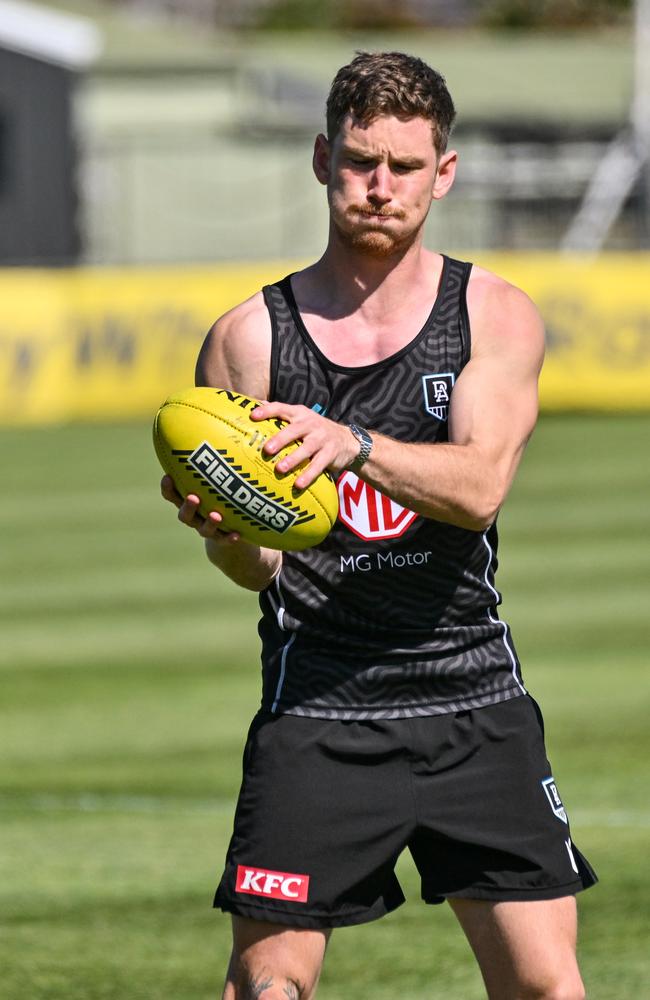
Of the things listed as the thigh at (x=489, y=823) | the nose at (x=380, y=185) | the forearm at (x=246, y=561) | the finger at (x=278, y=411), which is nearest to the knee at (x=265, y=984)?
the thigh at (x=489, y=823)

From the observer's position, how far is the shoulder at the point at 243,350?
4.63 m

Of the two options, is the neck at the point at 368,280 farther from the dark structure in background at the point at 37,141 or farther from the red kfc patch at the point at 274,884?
the dark structure in background at the point at 37,141

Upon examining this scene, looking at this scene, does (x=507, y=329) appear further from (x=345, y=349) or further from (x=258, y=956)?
(x=258, y=956)

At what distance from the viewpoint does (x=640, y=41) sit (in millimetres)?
43281

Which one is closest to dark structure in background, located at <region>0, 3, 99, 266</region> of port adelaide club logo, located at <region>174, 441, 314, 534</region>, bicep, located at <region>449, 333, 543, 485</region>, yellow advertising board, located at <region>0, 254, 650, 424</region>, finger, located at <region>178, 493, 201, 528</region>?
yellow advertising board, located at <region>0, 254, 650, 424</region>

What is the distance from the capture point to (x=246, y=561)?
467cm

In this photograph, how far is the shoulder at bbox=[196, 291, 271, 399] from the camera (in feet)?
15.2

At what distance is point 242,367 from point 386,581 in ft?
2.05

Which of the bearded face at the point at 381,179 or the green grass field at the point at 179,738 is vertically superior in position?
the bearded face at the point at 381,179

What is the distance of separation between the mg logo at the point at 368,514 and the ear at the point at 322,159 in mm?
742

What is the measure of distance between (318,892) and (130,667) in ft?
23.9

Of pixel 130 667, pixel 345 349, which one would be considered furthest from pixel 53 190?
pixel 345 349

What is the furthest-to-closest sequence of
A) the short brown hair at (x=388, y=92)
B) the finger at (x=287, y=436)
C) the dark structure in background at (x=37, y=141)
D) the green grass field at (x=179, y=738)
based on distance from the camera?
the dark structure in background at (x=37, y=141) → the green grass field at (x=179, y=738) → the short brown hair at (x=388, y=92) → the finger at (x=287, y=436)

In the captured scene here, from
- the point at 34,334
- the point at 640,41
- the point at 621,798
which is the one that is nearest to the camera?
the point at 621,798
